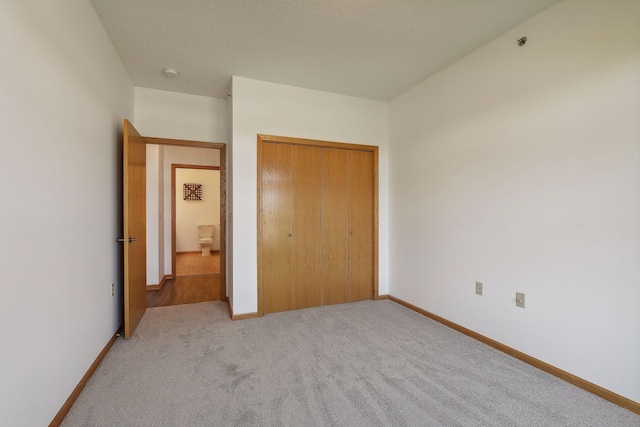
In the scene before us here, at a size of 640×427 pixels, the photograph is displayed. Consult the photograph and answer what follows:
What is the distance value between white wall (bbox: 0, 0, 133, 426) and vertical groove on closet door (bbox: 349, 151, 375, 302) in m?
2.60

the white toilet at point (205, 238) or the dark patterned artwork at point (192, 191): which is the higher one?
the dark patterned artwork at point (192, 191)

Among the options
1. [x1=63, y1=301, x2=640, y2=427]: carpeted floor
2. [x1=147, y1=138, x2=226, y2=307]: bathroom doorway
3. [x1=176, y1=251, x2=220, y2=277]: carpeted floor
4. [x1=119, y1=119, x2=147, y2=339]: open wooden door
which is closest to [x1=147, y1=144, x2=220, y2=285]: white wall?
[x1=147, y1=138, x2=226, y2=307]: bathroom doorway

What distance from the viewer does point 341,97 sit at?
11.8 ft

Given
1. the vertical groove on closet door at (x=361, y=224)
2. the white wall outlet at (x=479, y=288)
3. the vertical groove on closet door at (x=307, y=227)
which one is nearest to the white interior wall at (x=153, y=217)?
the vertical groove on closet door at (x=307, y=227)

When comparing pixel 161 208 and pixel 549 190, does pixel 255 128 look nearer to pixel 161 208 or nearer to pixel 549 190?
pixel 161 208

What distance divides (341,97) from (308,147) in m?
0.81

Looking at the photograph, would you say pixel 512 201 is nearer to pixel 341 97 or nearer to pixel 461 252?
pixel 461 252

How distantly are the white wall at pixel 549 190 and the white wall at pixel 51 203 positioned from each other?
3.08m

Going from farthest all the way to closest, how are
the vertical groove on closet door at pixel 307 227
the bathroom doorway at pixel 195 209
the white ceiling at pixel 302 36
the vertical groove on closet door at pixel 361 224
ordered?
the bathroom doorway at pixel 195 209, the vertical groove on closet door at pixel 361 224, the vertical groove on closet door at pixel 307 227, the white ceiling at pixel 302 36

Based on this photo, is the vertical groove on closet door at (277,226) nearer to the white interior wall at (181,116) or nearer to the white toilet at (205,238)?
the white interior wall at (181,116)

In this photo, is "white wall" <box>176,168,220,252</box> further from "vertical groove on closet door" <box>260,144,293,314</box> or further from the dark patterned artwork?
"vertical groove on closet door" <box>260,144,293,314</box>

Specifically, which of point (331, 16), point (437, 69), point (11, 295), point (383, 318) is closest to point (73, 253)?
point (11, 295)

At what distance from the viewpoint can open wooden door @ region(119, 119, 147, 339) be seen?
248 centimetres

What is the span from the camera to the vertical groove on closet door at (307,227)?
3391 millimetres
